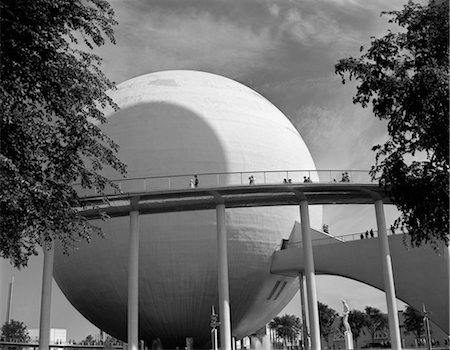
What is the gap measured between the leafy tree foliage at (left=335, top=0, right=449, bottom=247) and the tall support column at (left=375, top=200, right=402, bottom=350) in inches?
655

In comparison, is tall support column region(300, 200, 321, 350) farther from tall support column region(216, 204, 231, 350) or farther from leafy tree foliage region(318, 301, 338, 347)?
leafy tree foliage region(318, 301, 338, 347)

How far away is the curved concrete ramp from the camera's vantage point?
32.4m

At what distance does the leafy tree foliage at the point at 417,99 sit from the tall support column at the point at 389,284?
1663 cm

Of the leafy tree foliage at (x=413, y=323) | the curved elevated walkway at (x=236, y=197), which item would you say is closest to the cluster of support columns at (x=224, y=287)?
the curved elevated walkway at (x=236, y=197)

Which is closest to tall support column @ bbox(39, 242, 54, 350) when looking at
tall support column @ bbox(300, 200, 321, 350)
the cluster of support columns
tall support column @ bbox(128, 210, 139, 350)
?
the cluster of support columns

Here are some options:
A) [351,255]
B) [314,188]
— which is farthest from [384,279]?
[314,188]

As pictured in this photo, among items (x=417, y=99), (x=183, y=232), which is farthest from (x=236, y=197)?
(x=417, y=99)

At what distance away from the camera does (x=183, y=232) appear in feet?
112

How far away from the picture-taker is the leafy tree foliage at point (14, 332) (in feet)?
287

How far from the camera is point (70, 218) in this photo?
12.0 m

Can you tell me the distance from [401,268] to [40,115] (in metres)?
27.1

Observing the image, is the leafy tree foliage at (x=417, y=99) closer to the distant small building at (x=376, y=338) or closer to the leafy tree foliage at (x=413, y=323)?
the leafy tree foliage at (x=413, y=323)

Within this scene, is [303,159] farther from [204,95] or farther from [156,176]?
[156,176]

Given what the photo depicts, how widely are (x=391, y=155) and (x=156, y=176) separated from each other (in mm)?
22020
